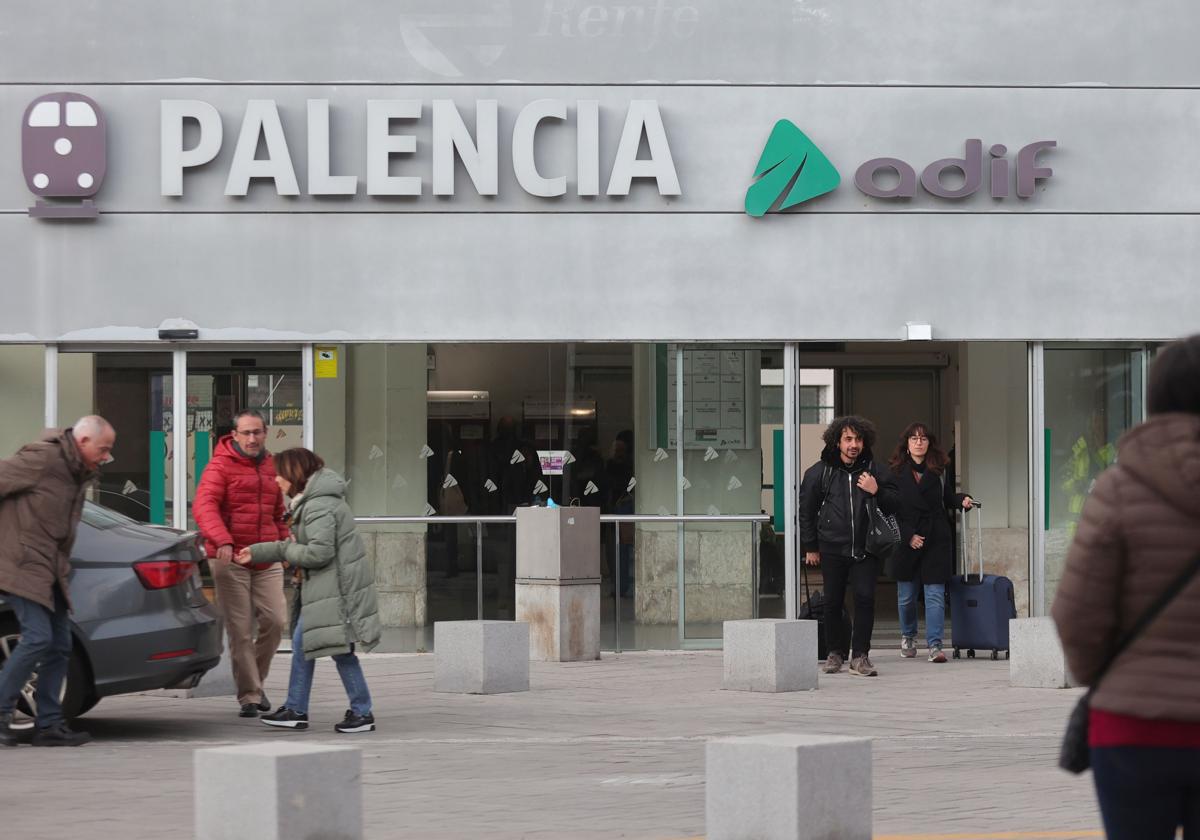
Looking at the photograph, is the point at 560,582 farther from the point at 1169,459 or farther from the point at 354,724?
the point at 1169,459

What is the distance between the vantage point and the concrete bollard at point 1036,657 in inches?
517

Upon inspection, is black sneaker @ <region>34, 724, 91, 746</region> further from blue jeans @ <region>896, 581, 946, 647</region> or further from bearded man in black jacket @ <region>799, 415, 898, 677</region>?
blue jeans @ <region>896, 581, 946, 647</region>

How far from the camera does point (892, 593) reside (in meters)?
22.8

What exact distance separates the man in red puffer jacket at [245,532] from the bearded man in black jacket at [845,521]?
4.53m

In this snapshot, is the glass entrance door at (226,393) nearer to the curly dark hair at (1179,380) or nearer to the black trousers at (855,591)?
the black trousers at (855,591)

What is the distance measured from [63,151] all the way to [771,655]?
7830 millimetres

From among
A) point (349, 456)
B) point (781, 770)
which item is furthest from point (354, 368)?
point (781, 770)

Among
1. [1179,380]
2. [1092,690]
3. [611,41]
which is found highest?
[611,41]

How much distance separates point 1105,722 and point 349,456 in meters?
13.2

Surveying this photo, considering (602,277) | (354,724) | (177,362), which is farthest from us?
(602,277)

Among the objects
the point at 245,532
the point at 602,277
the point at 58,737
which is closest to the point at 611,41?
the point at 602,277

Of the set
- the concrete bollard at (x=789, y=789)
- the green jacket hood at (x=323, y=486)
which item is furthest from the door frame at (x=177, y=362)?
the concrete bollard at (x=789, y=789)

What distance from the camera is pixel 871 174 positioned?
650 inches

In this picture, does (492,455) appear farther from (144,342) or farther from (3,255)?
(3,255)
